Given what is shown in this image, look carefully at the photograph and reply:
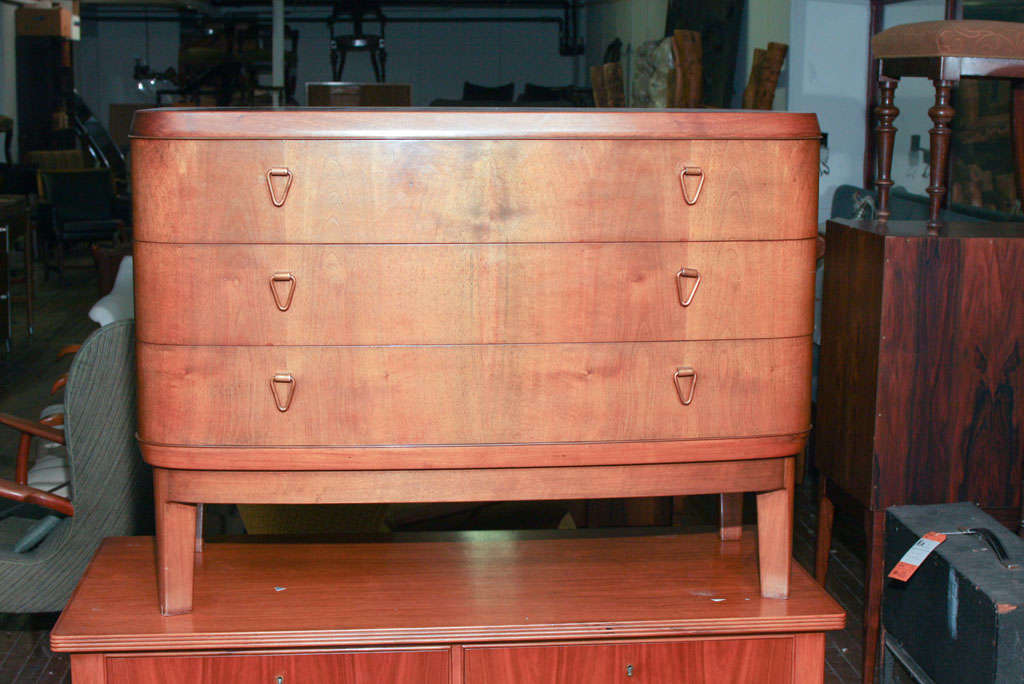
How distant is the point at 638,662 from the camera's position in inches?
101

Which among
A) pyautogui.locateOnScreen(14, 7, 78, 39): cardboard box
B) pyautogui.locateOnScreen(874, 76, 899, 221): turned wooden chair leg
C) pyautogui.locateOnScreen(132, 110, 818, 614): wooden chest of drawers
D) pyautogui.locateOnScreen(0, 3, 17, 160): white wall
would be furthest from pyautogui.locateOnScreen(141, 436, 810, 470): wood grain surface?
pyautogui.locateOnScreen(14, 7, 78, 39): cardboard box

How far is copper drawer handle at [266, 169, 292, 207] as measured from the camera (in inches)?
→ 89.7

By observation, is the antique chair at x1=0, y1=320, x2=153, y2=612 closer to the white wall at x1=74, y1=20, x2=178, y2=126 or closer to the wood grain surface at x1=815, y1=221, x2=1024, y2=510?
the wood grain surface at x1=815, y1=221, x2=1024, y2=510

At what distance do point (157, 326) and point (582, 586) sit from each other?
1.15 meters

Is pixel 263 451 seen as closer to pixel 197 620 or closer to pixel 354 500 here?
pixel 354 500

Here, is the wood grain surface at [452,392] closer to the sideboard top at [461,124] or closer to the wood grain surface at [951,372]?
the sideboard top at [461,124]

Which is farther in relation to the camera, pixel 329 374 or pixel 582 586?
pixel 582 586

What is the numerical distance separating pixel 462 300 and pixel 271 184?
450 millimetres

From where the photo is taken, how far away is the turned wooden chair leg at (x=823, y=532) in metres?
3.58

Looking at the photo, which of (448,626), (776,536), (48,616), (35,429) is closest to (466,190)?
(448,626)

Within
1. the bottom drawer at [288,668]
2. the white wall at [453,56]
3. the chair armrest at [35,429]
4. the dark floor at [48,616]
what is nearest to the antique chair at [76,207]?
the dark floor at [48,616]

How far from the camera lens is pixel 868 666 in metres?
3.16

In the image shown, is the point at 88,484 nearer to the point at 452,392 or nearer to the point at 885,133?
the point at 452,392

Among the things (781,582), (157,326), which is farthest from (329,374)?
(781,582)
